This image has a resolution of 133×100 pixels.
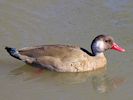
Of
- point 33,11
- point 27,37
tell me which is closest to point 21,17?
point 33,11

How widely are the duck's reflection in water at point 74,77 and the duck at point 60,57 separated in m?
0.11

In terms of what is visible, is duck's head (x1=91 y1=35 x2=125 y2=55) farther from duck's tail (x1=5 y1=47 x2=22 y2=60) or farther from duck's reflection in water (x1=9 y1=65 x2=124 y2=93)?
duck's tail (x1=5 y1=47 x2=22 y2=60)

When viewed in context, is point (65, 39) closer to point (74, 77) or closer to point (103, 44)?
point (103, 44)

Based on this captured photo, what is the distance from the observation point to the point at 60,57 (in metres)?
11.2

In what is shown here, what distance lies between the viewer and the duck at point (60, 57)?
442 inches

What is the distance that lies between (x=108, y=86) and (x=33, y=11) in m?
4.25

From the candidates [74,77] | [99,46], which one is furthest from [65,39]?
[74,77]

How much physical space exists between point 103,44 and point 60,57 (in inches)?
38.2

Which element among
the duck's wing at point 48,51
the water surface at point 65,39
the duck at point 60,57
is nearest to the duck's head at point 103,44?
the duck at point 60,57

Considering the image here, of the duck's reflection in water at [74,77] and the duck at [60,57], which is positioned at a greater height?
the duck at [60,57]

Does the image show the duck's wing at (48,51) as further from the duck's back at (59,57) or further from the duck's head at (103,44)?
the duck's head at (103,44)

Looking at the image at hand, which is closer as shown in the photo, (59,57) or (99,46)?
(59,57)

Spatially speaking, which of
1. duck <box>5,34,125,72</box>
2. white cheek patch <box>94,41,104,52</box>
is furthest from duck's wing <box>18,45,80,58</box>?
white cheek patch <box>94,41,104,52</box>

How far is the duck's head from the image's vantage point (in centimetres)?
1154
